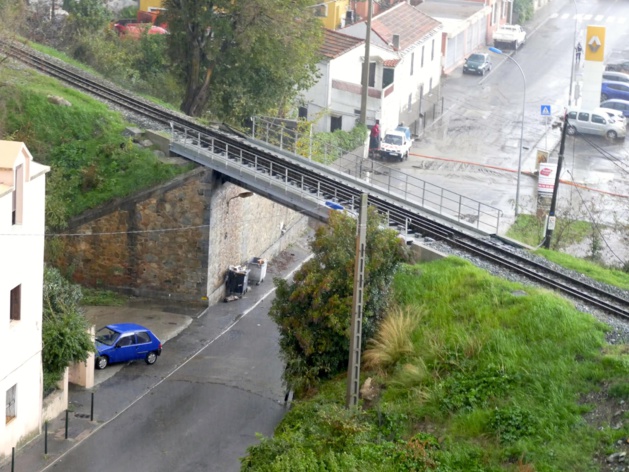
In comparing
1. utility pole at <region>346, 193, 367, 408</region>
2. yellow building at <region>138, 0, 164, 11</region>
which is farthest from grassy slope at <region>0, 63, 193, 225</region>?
yellow building at <region>138, 0, 164, 11</region>

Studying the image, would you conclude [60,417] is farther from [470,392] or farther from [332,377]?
[470,392]

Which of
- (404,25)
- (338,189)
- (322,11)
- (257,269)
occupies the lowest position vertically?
(257,269)

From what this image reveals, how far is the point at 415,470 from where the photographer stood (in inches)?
754

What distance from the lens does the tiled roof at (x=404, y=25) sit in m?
55.6

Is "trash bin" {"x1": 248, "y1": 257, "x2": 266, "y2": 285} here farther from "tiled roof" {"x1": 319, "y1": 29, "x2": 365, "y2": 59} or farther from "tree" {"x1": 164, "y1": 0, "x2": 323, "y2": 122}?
"tiled roof" {"x1": 319, "y1": 29, "x2": 365, "y2": 59}

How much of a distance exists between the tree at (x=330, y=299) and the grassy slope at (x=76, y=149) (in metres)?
8.74

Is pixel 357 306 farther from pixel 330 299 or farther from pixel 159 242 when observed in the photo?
pixel 159 242

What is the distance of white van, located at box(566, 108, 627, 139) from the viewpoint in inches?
2233

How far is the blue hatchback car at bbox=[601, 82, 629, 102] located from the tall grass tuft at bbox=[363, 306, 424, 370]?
40.2 m

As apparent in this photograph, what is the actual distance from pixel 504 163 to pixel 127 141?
76.8ft

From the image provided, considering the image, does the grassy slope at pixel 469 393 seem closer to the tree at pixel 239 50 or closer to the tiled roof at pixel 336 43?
the tree at pixel 239 50

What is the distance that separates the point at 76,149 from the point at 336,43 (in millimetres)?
20486

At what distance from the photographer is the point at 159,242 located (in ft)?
110

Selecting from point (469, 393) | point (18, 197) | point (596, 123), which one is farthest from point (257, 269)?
point (596, 123)
